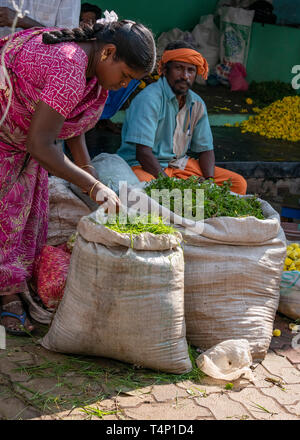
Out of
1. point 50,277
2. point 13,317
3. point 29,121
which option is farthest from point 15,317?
point 29,121

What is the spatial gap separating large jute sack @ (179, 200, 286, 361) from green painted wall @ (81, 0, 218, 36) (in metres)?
5.67

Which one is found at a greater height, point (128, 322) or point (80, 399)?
point (128, 322)

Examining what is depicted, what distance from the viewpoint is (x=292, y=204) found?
4.80 metres

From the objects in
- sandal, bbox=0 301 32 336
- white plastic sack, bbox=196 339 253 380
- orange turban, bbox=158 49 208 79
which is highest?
orange turban, bbox=158 49 208 79

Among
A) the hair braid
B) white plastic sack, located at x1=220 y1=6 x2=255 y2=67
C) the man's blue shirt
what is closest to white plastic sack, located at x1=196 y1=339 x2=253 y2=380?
the hair braid

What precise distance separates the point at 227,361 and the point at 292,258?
1.28 metres

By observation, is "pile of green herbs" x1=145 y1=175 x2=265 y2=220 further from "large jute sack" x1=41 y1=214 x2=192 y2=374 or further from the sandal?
the sandal

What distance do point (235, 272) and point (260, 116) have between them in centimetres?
515

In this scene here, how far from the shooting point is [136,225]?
97.1 inches

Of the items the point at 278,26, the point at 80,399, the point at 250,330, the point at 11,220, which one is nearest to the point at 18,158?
the point at 11,220

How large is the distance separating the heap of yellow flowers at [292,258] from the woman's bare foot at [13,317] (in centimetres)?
168

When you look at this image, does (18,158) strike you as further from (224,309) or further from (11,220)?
(224,309)

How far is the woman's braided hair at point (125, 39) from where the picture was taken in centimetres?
232

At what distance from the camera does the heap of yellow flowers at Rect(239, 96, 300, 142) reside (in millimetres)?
6951
